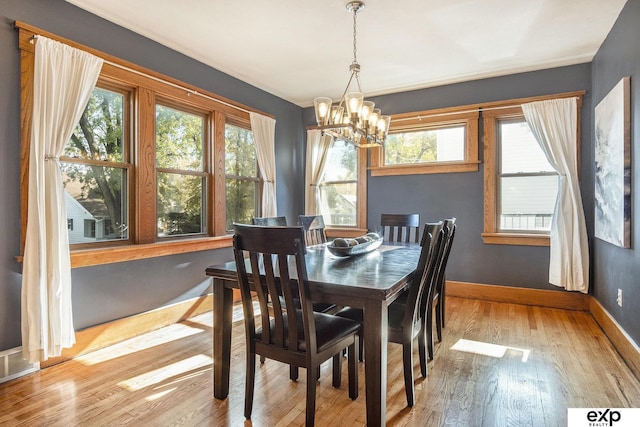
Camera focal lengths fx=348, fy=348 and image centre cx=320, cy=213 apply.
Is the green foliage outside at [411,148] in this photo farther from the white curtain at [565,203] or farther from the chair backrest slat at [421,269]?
the chair backrest slat at [421,269]

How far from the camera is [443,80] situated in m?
4.22

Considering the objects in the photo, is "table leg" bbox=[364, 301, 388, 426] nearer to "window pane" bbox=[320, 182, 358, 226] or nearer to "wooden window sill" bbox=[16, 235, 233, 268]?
"wooden window sill" bbox=[16, 235, 233, 268]

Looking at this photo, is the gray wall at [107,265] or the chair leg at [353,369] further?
the gray wall at [107,265]

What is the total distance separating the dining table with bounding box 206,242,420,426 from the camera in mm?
1595

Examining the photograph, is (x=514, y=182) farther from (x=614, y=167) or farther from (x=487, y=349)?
Result: (x=487, y=349)

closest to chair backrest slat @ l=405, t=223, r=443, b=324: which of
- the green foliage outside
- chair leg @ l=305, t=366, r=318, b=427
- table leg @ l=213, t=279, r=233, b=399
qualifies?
chair leg @ l=305, t=366, r=318, b=427

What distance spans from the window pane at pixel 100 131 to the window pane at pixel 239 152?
47.4 inches

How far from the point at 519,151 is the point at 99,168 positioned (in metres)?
4.29

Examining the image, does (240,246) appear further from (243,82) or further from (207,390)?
(243,82)

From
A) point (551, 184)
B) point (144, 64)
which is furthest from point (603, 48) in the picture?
point (144, 64)

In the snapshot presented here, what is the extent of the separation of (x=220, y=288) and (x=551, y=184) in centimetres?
372

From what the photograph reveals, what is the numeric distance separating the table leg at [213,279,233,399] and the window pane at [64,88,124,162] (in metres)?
1.69

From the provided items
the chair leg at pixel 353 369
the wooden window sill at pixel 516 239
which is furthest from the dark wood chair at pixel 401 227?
the chair leg at pixel 353 369

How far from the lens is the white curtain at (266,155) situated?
4336 millimetres
